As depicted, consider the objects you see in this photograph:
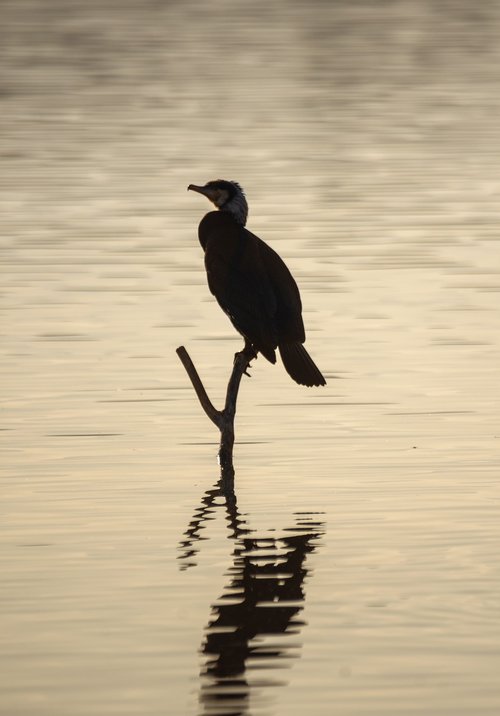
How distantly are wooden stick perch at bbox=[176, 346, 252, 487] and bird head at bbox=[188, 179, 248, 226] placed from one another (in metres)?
0.84

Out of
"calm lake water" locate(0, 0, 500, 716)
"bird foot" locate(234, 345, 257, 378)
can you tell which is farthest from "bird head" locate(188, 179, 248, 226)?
"calm lake water" locate(0, 0, 500, 716)

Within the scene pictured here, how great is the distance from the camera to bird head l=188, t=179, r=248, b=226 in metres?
10.3

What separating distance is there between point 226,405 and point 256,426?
159cm

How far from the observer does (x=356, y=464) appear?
33.2 feet

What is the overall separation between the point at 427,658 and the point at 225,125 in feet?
81.2

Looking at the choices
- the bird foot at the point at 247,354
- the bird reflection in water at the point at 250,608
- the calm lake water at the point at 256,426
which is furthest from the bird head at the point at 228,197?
the bird reflection in water at the point at 250,608

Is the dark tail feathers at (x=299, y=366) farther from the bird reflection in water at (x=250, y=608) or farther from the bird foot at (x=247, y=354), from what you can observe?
the bird reflection in water at (x=250, y=608)

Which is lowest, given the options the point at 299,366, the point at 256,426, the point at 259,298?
the point at 256,426

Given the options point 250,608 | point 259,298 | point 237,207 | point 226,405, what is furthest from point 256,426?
point 250,608

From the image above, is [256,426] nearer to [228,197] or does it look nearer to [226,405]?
[226,405]

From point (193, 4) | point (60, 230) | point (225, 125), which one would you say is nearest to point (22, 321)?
point (60, 230)

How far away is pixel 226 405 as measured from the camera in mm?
9953

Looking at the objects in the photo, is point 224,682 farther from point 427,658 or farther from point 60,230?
point 60,230

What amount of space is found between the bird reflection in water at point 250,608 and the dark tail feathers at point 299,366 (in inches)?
34.1
